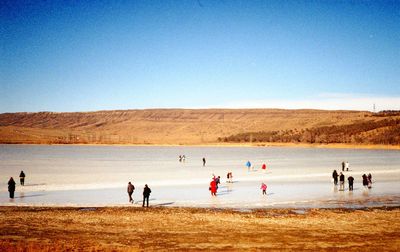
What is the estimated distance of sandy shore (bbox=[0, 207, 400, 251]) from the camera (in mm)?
11555

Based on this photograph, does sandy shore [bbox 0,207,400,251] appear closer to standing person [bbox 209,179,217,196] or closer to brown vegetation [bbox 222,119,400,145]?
standing person [bbox 209,179,217,196]

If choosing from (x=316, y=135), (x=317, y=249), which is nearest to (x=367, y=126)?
(x=316, y=135)

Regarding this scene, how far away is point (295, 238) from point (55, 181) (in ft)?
71.4

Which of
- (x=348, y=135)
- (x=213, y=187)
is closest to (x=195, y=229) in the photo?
(x=213, y=187)

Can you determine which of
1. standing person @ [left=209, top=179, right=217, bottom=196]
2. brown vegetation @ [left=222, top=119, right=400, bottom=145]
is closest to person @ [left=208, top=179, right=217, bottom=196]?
standing person @ [left=209, top=179, right=217, bottom=196]

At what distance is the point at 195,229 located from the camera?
1376 centimetres

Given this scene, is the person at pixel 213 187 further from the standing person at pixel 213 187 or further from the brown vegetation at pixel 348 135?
the brown vegetation at pixel 348 135

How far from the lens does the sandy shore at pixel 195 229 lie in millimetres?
11555

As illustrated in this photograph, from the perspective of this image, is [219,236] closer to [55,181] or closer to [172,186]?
[172,186]

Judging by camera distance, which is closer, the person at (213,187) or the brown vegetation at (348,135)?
the person at (213,187)

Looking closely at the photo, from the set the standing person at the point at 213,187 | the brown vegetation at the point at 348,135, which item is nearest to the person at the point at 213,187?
the standing person at the point at 213,187

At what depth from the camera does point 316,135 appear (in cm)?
12456

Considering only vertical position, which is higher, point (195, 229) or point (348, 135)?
point (348, 135)

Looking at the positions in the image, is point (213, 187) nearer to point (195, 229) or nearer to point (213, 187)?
point (213, 187)
